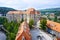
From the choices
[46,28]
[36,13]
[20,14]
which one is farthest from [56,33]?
[20,14]

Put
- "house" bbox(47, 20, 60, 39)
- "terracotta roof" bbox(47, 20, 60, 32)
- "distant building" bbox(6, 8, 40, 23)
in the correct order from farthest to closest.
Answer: "distant building" bbox(6, 8, 40, 23) < "terracotta roof" bbox(47, 20, 60, 32) < "house" bbox(47, 20, 60, 39)

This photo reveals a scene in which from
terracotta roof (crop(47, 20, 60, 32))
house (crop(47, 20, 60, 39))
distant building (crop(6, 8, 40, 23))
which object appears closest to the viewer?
house (crop(47, 20, 60, 39))

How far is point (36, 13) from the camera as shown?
1205 cm

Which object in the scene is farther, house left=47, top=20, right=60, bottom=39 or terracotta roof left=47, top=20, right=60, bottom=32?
terracotta roof left=47, top=20, right=60, bottom=32

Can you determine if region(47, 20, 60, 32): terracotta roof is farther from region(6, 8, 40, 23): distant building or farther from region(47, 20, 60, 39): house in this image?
region(6, 8, 40, 23): distant building

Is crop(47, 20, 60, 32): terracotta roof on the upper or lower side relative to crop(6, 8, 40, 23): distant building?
lower

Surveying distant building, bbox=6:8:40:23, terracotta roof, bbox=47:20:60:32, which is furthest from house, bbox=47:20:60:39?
distant building, bbox=6:8:40:23

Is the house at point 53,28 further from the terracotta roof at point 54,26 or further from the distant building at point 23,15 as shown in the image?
the distant building at point 23,15

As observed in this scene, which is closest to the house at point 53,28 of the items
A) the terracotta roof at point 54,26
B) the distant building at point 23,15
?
the terracotta roof at point 54,26

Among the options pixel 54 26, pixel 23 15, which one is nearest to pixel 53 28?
pixel 54 26

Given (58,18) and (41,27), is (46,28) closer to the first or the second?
(41,27)

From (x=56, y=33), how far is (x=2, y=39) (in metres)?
2.57

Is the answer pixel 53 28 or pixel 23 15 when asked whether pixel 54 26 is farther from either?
pixel 23 15

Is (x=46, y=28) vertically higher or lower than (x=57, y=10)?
lower
